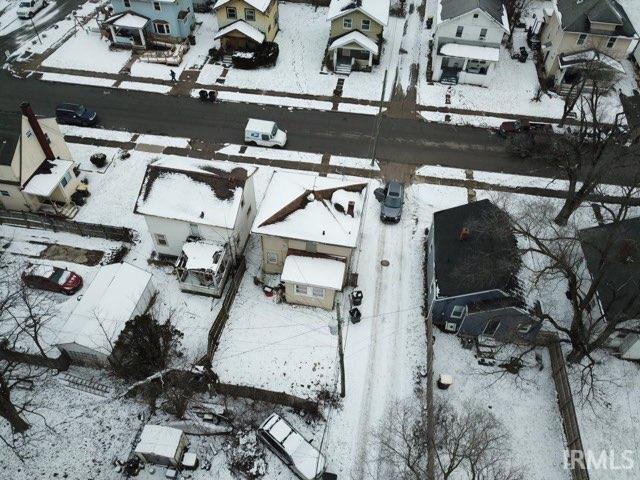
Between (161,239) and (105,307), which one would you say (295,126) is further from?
(105,307)

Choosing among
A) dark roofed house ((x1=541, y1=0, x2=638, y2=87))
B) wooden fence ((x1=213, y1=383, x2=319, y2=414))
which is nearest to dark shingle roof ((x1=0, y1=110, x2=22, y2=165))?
wooden fence ((x1=213, y1=383, x2=319, y2=414))

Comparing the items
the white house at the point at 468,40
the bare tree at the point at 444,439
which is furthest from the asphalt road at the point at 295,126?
the bare tree at the point at 444,439

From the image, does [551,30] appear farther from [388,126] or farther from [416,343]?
[416,343]

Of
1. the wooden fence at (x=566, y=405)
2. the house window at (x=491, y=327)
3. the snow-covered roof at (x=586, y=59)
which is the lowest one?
the wooden fence at (x=566, y=405)

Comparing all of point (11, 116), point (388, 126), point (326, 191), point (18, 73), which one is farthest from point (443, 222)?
point (18, 73)

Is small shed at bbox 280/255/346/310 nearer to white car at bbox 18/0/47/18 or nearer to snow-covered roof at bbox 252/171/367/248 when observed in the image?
snow-covered roof at bbox 252/171/367/248

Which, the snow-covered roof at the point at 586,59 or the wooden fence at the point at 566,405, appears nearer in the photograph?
the wooden fence at the point at 566,405

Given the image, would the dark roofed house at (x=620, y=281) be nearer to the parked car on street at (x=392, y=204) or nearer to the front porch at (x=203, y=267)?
the parked car on street at (x=392, y=204)
